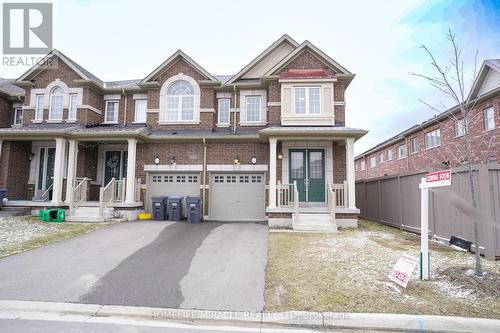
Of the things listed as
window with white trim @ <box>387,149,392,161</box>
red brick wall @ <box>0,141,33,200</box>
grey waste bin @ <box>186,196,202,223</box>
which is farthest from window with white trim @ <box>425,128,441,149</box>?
red brick wall @ <box>0,141,33,200</box>

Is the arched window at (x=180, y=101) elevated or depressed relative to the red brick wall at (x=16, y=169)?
elevated

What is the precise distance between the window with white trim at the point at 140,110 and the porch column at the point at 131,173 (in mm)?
2624

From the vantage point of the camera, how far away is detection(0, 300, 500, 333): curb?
160 inches

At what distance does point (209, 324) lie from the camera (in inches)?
171

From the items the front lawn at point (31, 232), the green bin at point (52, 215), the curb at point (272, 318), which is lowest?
the curb at point (272, 318)

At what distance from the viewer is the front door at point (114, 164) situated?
1526 centimetres

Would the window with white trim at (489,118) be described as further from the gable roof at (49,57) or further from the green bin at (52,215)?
the green bin at (52,215)

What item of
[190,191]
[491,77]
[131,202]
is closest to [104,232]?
[131,202]

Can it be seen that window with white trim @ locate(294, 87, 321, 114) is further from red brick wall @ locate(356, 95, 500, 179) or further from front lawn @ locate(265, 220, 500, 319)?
front lawn @ locate(265, 220, 500, 319)

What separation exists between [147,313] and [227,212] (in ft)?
31.4

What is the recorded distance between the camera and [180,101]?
15164 mm

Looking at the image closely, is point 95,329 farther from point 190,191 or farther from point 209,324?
point 190,191

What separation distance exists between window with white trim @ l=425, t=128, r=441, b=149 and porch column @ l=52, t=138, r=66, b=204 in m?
21.6

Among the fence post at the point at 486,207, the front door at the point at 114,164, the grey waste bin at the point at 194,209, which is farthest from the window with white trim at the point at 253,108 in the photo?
the fence post at the point at 486,207
